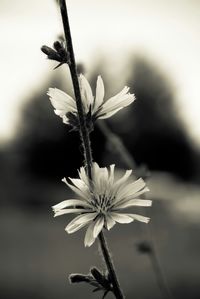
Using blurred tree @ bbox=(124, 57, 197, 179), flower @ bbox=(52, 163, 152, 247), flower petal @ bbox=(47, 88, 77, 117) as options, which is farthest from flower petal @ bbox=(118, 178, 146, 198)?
blurred tree @ bbox=(124, 57, 197, 179)

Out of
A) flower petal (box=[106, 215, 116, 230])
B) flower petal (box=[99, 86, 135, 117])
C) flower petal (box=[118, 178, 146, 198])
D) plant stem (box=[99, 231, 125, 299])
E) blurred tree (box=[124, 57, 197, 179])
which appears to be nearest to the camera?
plant stem (box=[99, 231, 125, 299])

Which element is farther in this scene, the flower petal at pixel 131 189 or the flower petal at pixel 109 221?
the flower petal at pixel 131 189

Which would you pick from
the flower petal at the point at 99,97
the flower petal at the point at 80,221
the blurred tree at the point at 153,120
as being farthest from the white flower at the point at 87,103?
the blurred tree at the point at 153,120

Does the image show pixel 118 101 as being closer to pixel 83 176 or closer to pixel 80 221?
→ pixel 83 176

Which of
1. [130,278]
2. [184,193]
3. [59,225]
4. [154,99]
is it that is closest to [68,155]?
[154,99]

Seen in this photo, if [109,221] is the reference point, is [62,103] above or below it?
above

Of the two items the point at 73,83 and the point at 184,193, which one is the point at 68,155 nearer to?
the point at 184,193

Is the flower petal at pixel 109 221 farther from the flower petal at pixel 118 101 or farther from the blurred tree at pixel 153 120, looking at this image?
the blurred tree at pixel 153 120

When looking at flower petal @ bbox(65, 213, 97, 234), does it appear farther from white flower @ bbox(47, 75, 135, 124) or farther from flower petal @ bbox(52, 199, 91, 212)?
white flower @ bbox(47, 75, 135, 124)

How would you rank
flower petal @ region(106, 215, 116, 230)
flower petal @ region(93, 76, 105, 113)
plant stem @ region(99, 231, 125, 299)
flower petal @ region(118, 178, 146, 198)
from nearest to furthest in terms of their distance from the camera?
plant stem @ region(99, 231, 125, 299) → flower petal @ region(106, 215, 116, 230) → flower petal @ region(118, 178, 146, 198) → flower petal @ region(93, 76, 105, 113)

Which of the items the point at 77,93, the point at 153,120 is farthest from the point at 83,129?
the point at 153,120
